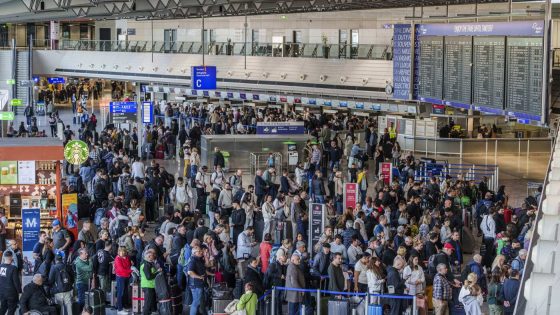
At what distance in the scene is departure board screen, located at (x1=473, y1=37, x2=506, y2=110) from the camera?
21.0 meters

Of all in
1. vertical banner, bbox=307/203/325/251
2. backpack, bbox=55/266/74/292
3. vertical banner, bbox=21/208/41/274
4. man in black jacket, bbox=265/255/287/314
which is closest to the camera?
backpack, bbox=55/266/74/292

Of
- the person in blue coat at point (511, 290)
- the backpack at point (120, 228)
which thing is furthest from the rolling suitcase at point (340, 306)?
the backpack at point (120, 228)

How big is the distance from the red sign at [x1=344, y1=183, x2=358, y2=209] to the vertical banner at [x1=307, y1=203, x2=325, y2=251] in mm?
3301

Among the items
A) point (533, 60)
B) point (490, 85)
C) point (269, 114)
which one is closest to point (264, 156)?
point (269, 114)

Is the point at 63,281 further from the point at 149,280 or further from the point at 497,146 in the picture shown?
the point at 497,146

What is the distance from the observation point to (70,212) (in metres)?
21.5

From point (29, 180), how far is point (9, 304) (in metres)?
6.02

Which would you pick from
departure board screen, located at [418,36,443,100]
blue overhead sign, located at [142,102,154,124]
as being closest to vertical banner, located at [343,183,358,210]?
departure board screen, located at [418,36,443,100]

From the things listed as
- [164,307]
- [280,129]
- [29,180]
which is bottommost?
[164,307]

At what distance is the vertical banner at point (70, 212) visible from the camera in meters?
21.3

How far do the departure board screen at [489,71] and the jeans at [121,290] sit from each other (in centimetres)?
803

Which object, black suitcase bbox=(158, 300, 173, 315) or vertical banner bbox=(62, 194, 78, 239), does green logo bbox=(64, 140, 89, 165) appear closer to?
vertical banner bbox=(62, 194, 78, 239)

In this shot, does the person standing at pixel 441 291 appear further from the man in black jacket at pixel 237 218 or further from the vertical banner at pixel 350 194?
the vertical banner at pixel 350 194

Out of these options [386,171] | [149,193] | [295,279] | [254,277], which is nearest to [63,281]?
[254,277]
